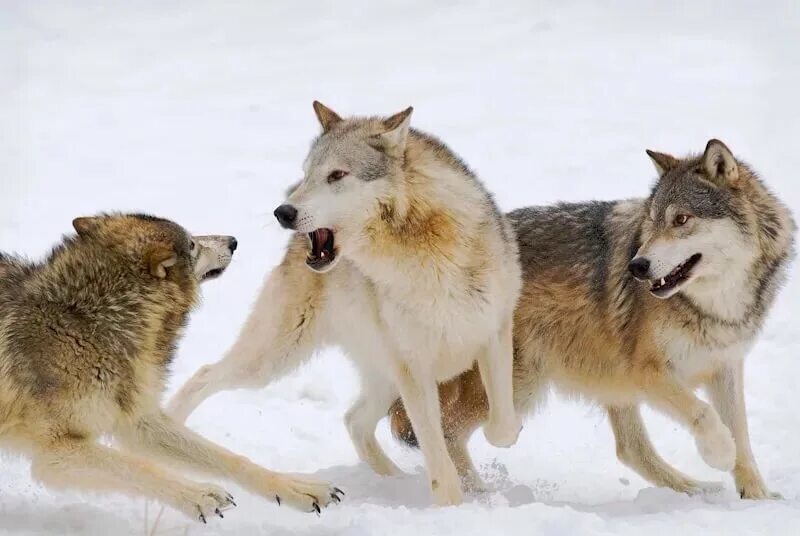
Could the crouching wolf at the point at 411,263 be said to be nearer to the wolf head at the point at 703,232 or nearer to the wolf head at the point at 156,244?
the wolf head at the point at 156,244

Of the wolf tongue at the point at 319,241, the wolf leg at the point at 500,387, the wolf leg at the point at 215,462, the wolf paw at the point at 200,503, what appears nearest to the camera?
the wolf paw at the point at 200,503

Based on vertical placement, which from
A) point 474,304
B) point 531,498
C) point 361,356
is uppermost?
point 474,304

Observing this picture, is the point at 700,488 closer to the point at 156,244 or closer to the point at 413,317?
the point at 413,317

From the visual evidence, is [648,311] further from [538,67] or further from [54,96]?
[54,96]

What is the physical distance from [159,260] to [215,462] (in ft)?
3.37

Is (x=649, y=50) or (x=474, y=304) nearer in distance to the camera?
(x=474, y=304)

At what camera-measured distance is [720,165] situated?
19.4 feet

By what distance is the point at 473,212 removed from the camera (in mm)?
5812

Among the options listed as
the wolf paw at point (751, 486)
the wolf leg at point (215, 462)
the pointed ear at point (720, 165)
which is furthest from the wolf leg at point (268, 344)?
the wolf paw at point (751, 486)

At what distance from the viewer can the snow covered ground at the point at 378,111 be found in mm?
5582

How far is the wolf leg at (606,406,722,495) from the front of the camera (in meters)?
6.87

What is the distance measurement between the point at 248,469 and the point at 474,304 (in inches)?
60.6

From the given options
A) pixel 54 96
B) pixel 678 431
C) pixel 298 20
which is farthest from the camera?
pixel 298 20

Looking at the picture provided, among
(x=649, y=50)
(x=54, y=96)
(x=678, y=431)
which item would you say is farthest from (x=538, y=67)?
(x=678, y=431)
